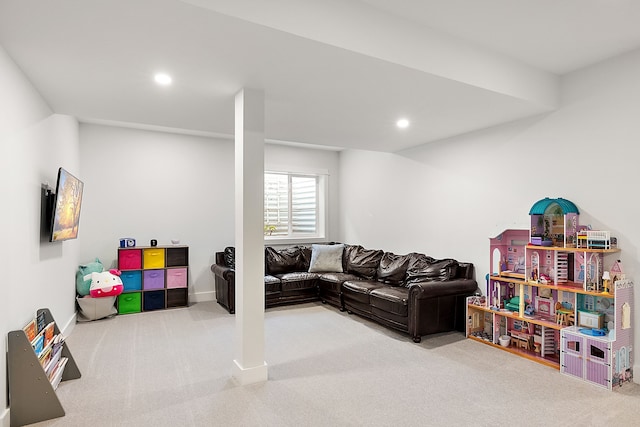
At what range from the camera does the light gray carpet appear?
2580 mm

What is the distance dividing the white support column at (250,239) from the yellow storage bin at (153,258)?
3.00 metres

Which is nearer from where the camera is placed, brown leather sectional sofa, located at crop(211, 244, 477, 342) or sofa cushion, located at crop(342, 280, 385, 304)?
brown leather sectional sofa, located at crop(211, 244, 477, 342)

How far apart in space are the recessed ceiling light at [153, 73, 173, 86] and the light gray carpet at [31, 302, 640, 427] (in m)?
2.48

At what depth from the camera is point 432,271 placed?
4.75 m

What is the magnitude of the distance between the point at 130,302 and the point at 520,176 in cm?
544

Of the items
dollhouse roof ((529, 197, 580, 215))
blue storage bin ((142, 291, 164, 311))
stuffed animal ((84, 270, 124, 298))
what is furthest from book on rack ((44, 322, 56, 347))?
dollhouse roof ((529, 197, 580, 215))

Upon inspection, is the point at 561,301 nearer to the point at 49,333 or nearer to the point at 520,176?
the point at 520,176

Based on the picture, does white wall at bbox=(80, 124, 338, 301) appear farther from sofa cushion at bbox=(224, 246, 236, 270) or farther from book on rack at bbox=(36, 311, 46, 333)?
book on rack at bbox=(36, 311, 46, 333)

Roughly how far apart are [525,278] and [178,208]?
505 centimetres

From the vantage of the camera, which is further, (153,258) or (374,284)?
(153,258)

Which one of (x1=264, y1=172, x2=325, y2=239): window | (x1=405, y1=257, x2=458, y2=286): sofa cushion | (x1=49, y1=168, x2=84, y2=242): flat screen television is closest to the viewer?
(x1=49, y1=168, x2=84, y2=242): flat screen television

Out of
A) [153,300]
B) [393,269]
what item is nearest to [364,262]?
[393,269]

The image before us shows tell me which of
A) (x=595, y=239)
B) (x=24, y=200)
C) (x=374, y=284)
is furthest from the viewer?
(x=374, y=284)

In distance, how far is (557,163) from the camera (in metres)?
3.76
